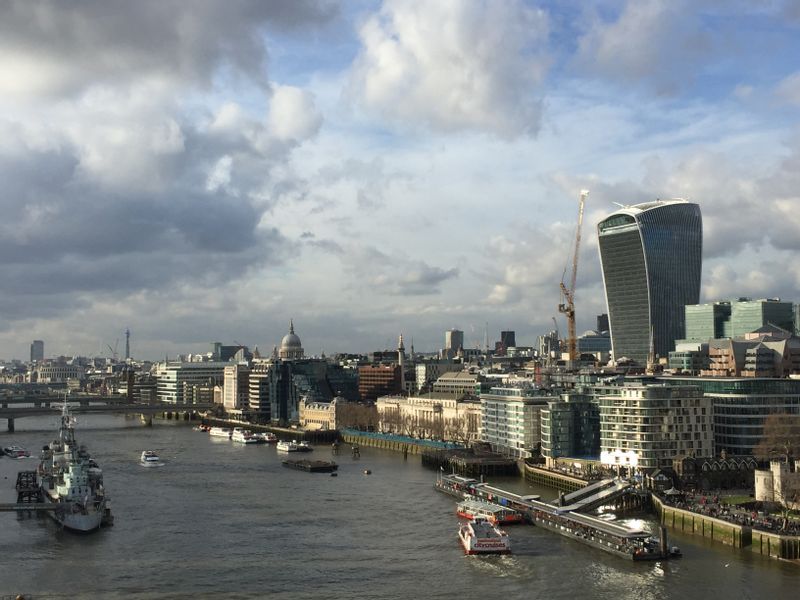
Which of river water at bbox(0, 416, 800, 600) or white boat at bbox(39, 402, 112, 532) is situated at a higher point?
white boat at bbox(39, 402, 112, 532)

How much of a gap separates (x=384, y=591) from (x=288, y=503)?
102ft

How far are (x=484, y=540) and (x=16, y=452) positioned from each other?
272ft

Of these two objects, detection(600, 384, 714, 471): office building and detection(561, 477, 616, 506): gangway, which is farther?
detection(600, 384, 714, 471): office building

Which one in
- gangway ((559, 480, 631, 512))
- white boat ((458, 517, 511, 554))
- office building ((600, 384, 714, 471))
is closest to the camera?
white boat ((458, 517, 511, 554))

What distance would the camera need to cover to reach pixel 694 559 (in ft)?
191

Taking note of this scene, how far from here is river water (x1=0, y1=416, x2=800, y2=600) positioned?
2044 inches

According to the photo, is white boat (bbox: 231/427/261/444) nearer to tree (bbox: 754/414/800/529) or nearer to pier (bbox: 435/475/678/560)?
pier (bbox: 435/475/678/560)

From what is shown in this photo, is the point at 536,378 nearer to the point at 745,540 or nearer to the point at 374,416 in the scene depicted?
the point at 374,416

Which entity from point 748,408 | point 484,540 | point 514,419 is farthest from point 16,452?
point 748,408

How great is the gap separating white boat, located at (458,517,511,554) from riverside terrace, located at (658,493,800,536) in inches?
604

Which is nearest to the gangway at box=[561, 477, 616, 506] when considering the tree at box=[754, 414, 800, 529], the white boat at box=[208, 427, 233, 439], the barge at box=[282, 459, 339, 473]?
the tree at box=[754, 414, 800, 529]

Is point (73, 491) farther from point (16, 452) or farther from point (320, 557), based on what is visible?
point (16, 452)

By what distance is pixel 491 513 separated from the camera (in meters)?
70.1

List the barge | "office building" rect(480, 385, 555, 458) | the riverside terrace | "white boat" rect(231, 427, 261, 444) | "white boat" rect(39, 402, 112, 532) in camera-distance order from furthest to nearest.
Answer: "white boat" rect(231, 427, 261, 444) < "office building" rect(480, 385, 555, 458) < the barge < "white boat" rect(39, 402, 112, 532) < the riverside terrace
